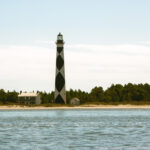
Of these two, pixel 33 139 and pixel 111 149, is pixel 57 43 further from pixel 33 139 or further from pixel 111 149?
pixel 111 149

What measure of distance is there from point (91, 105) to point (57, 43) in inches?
1035

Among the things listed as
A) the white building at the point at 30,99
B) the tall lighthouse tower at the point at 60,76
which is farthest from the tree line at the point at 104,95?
the tall lighthouse tower at the point at 60,76

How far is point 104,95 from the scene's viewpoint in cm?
13538

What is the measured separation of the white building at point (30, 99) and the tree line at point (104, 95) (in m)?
1.48

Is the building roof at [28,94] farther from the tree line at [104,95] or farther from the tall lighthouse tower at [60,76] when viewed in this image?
the tall lighthouse tower at [60,76]

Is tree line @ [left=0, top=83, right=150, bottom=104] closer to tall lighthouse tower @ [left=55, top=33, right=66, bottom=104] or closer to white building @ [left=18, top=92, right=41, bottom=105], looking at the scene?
white building @ [left=18, top=92, right=41, bottom=105]

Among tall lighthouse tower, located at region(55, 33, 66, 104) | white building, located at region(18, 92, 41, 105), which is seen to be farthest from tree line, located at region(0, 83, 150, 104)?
tall lighthouse tower, located at region(55, 33, 66, 104)

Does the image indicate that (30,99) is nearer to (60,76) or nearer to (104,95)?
(104,95)

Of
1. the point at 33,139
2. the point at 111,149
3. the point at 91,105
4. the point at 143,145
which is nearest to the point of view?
the point at 111,149

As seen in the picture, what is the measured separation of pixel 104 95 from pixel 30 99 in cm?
2148

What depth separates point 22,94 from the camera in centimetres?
13912

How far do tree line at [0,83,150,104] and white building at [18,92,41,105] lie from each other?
148cm

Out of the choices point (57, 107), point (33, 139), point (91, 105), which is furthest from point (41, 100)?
Answer: point (33, 139)

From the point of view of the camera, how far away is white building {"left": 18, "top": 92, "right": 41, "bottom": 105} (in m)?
137
